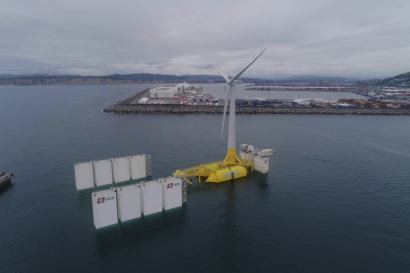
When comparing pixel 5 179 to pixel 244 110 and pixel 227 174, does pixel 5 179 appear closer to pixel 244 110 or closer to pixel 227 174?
pixel 227 174

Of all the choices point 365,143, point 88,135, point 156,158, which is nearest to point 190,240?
point 156,158

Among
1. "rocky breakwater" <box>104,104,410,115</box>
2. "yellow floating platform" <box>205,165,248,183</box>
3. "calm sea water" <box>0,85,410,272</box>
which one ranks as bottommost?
"calm sea water" <box>0,85,410,272</box>

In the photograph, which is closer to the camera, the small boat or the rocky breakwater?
the small boat

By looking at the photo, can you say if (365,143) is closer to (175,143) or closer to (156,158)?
(175,143)

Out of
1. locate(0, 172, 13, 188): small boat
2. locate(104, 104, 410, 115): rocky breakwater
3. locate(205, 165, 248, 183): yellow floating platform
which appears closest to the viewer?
locate(0, 172, 13, 188): small boat

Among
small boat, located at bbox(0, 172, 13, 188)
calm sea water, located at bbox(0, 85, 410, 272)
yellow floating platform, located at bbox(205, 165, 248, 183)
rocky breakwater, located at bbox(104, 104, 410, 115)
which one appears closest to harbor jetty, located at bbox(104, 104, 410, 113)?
rocky breakwater, located at bbox(104, 104, 410, 115)

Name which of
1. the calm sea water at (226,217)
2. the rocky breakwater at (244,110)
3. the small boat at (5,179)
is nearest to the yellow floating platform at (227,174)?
the calm sea water at (226,217)

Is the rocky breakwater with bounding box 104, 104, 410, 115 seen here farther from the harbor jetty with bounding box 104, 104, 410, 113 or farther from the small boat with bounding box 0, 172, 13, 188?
the small boat with bounding box 0, 172, 13, 188
